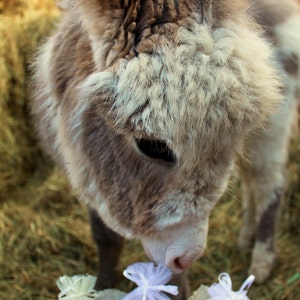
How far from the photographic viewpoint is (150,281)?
176 centimetres

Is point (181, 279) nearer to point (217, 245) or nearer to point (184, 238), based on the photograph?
point (184, 238)

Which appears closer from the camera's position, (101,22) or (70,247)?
(101,22)

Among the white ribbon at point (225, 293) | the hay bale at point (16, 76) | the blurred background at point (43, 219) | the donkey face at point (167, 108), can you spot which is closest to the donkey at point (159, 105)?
the donkey face at point (167, 108)

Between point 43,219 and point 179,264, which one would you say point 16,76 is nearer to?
point 43,219

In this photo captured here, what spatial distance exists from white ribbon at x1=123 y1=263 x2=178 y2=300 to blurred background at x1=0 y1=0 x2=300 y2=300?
2.54 ft

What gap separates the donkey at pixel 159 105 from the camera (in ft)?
4.74

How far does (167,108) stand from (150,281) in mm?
626

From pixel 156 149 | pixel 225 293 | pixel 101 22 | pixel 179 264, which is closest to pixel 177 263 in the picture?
pixel 179 264

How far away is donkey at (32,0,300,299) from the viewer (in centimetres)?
145

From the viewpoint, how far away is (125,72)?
1.47 meters

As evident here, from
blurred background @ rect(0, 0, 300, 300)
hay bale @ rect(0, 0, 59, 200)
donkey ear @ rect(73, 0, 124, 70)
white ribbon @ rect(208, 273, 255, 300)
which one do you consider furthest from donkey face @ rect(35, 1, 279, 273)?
hay bale @ rect(0, 0, 59, 200)

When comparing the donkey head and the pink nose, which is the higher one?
the donkey head

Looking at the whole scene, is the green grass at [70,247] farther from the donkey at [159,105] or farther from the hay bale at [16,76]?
the donkey at [159,105]

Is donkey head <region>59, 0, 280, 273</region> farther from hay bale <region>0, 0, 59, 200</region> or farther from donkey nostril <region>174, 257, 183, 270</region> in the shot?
hay bale <region>0, 0, 59, 200</region>
